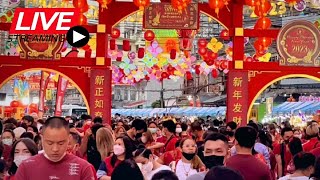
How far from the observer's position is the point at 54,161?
5105 millimetres

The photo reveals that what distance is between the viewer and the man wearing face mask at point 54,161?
503 centimetres

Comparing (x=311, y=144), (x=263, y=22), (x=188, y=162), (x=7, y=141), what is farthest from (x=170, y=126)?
(x=263, y=22)

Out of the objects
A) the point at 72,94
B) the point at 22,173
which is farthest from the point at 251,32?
the point at 72,94

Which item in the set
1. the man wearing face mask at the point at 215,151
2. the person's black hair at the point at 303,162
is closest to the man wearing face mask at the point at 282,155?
the person's black hair at the point at 303,162

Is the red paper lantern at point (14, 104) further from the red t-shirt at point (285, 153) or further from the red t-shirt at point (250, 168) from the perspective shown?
the red t-shirt at point (250, 168)

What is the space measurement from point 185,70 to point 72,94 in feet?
131

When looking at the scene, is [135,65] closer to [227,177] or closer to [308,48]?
[308,48]

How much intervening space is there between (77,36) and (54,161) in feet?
49.8

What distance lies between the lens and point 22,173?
16.9 ft

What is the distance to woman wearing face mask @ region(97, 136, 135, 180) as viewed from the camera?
707 cm

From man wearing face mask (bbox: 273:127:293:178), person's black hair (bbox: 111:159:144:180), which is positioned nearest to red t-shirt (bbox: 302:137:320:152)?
man wearing face mask (bbox: 273:127:293:178)

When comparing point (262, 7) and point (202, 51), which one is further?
point (202, 51)

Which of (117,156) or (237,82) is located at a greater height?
(237,82)

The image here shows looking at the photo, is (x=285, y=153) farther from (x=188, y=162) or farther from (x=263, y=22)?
(x=263, y=22)
